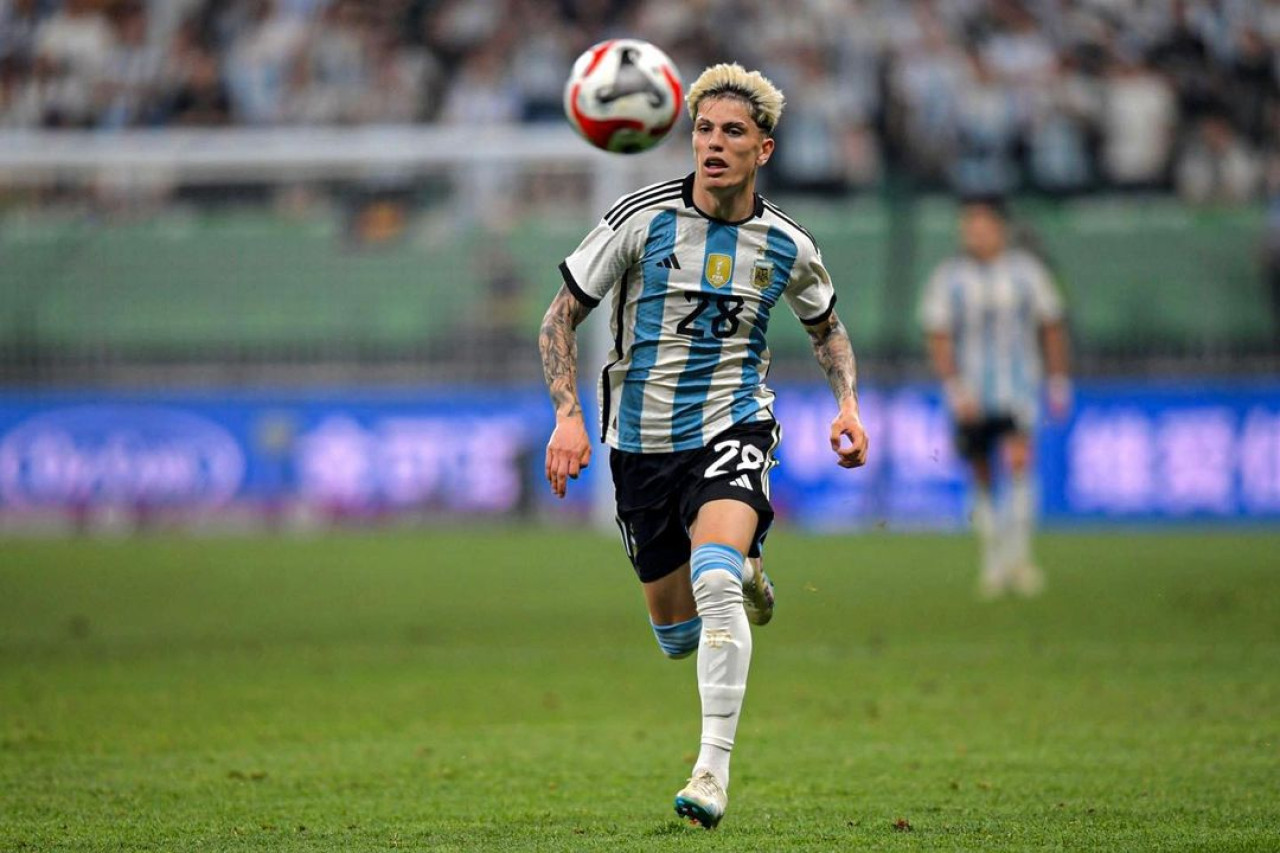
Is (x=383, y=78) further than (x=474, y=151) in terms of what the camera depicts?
Yes

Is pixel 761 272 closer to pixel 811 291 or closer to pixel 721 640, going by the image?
pixel 811 291

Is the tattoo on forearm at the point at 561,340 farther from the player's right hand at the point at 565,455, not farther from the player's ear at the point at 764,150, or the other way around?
the player's ear at the point at 764,150

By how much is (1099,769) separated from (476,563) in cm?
1021

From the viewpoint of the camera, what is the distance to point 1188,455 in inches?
757

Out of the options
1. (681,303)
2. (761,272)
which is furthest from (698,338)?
(761,272)

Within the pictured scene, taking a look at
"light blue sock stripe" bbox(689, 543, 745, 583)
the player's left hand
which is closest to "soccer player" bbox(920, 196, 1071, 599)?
the player's left hand

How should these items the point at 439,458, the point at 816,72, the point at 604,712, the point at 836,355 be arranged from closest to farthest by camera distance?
1. the point at 836,355
2. the point at 604,712
3. the point at 439,458
4. the point at 816,72

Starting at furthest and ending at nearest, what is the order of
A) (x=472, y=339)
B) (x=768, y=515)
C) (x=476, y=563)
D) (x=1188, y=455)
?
(x=472, y=339), (x=1188, y=455), (x=476, y=563), (x=768, y=515)

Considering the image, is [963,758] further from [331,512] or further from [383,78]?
[383,78]

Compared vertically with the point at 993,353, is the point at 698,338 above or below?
below

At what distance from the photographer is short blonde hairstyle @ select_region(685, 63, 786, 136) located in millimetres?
5938

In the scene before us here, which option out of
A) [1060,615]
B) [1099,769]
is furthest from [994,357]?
[1099,769]

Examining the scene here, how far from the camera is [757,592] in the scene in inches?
249

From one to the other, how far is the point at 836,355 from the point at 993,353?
7.62m
